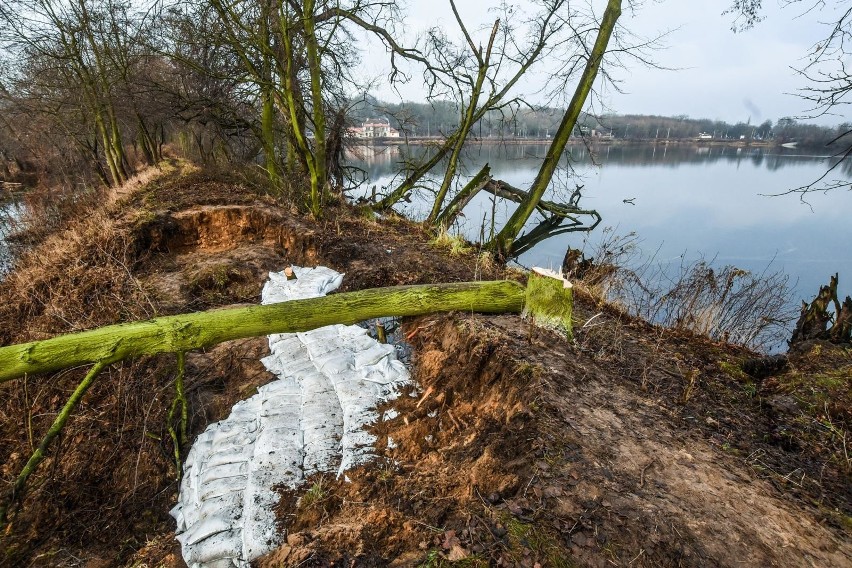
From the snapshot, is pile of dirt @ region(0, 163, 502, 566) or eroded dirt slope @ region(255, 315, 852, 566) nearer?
eroded dirt slope @ region(255, 315, 852, 566)

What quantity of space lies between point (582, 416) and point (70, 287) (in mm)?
5503

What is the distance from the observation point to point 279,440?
2.84m

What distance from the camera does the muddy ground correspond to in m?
1.86

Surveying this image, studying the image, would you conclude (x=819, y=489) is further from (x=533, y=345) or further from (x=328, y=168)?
(x=328, y=168)

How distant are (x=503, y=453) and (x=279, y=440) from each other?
5.25ft

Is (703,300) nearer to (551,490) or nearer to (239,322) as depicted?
(551,490)

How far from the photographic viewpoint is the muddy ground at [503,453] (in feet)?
6.10

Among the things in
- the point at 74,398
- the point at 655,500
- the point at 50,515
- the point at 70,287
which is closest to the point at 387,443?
the point at 655,500

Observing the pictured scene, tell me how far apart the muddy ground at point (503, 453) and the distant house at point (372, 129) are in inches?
275

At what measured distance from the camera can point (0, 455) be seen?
3.11m

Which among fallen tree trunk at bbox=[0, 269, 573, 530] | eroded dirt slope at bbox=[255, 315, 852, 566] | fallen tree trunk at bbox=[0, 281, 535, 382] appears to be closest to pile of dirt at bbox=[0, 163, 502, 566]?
fallen tree trunk at bbox=[0, 269, 573, 530]

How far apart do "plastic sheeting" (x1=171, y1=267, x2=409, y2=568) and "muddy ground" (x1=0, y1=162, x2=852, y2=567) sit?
148 mm

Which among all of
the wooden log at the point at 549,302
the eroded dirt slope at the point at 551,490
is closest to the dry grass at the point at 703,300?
the wooden log at the point at 549,302

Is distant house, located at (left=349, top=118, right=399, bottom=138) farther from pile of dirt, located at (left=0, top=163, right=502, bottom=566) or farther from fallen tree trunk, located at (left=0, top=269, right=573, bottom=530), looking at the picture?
fallen tree trunk, located at (left=0, top=269, right=573, bottom=530)
